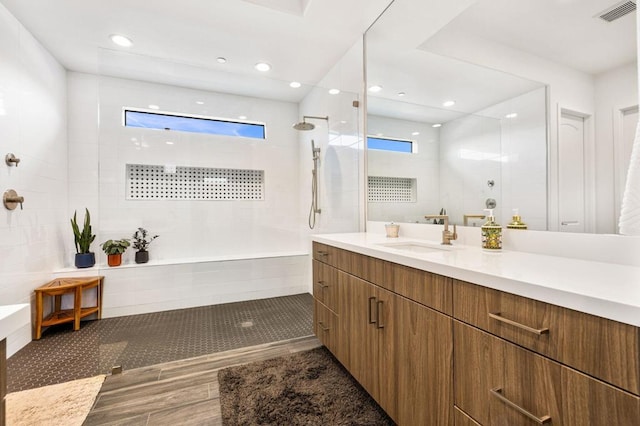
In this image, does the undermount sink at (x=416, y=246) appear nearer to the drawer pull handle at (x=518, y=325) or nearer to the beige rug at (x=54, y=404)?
the drawer pull handle at (x=518, y=325)

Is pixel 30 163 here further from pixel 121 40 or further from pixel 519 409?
pixel 519 409

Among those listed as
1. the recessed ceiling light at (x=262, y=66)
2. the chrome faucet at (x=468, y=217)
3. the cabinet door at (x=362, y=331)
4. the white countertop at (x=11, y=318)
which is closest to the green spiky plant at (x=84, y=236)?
the recessed ceiling light at (x=262, y=66)

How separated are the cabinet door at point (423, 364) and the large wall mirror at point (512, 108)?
67cm

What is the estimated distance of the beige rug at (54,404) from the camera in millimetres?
1443

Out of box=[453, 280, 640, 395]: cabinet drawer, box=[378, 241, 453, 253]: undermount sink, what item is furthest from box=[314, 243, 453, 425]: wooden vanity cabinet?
box=[378, 241, 453, 253]: undermount sink

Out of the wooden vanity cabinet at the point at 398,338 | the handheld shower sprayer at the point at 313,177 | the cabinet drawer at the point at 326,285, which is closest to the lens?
the wooden vanity cabinet at the point at 398,338

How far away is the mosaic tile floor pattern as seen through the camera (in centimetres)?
193

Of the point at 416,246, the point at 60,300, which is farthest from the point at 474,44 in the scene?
the point at 60,300

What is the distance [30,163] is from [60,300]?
1.30m

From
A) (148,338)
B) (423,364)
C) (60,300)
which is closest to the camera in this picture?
(423,364)

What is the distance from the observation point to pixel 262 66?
116 inches

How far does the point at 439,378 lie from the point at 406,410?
29 centimetres

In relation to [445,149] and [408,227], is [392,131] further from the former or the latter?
[408,227]

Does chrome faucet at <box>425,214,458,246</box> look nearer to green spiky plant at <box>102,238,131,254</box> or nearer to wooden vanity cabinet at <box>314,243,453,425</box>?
wooden vanity cabinet at <box>314,243,453,425</box>
